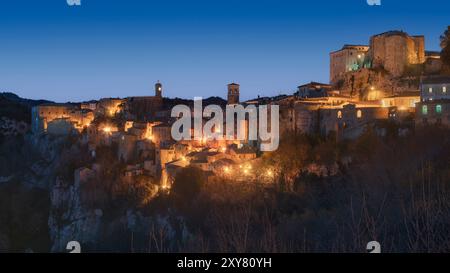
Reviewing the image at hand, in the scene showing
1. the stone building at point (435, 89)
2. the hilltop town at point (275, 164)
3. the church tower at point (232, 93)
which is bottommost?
the hilltop town at point (275, 164)

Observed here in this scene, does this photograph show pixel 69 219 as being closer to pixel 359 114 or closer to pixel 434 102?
pixel 359 114

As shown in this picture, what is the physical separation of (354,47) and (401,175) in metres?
18.6

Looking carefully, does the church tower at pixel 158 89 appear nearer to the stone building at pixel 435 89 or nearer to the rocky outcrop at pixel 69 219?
the rocky outcrop at pixel 69 219

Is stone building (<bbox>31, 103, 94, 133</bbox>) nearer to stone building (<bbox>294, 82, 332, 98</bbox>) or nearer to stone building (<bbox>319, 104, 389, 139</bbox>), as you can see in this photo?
stone building (<bbox>294, 82, 332, 98</bbox>)

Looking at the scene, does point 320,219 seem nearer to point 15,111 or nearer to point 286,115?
point 286,115

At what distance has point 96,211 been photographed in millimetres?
34875

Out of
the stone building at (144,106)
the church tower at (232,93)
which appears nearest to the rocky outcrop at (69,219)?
the stone building at (144,106)

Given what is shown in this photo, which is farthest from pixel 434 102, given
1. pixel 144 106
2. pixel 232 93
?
pixel 144 106

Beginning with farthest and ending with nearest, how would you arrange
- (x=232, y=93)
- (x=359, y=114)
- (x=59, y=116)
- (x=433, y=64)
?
(x=59, y=116) → (x=232, y=93) → (x=433, y=64) → (x=359, y=114)
